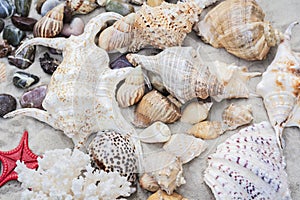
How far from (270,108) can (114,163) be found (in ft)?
2.14

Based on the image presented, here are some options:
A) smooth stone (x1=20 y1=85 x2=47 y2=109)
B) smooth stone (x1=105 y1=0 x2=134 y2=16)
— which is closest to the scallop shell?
smooth stone (x1=105 y1=0 x2=134 y2=16)

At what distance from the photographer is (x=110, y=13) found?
204 centimetres

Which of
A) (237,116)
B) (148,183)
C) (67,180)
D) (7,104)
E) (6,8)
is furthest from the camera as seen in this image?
(6,8)

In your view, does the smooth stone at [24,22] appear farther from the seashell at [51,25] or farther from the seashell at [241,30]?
the seashell at [241,30]

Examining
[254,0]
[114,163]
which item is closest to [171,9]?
[254,0]

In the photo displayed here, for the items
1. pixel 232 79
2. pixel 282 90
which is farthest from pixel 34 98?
pixel 282 90

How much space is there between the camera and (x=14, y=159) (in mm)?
1786

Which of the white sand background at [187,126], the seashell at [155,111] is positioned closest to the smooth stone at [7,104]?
the white sand background at [187,126]

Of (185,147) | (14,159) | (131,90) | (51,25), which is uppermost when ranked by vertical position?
(51,25)

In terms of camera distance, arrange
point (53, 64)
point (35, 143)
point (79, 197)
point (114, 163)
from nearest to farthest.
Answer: point (79, 197), point (114, 163), point (35, 143), point (53, 64)

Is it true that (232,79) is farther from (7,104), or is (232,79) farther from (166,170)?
(7,104)

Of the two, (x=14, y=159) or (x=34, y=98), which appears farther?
(x=34, y=98)

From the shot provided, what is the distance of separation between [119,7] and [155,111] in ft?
1.83

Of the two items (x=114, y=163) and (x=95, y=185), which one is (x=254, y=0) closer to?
(x=114, y=163)
